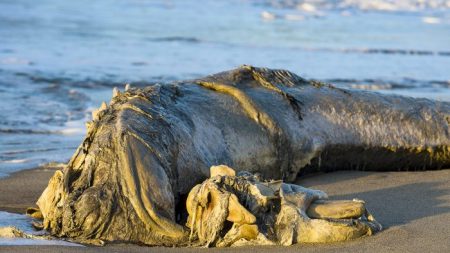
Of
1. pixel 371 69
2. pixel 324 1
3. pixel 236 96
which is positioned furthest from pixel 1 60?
pixel 324 1

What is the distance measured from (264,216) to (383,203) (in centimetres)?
115

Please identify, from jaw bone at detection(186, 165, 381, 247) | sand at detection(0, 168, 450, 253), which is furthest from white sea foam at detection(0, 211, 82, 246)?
jaw bone at detection(186, 165, 381, 247)

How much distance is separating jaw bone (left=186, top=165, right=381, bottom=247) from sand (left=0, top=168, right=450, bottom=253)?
6cm

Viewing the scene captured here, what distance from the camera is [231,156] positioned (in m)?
5.46

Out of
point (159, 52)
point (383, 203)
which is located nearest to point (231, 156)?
point (383, 203)

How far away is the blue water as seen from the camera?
367 inches

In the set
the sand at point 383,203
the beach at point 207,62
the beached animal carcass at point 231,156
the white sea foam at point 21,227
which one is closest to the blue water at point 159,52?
the beach at point 207,62

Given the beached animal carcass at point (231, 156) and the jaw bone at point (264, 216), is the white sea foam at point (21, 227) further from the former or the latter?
the jaw bone at point (264, 216)

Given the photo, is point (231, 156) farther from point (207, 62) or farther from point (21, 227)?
point (207, 62)

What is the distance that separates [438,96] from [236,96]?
18.6 feet

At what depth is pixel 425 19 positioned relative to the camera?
26172 mm

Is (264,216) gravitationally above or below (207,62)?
above

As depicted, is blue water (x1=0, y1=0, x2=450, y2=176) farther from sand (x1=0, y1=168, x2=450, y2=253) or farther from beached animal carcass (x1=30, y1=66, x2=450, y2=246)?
beached animal carcass (x1=30, y1=66, x2=450, y2=246)

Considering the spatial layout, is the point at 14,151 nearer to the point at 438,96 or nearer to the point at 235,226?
the point at 235,226
